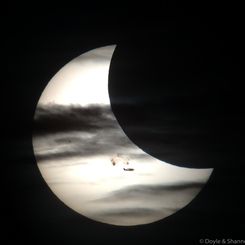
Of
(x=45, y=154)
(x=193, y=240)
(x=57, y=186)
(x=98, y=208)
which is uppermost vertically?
(x=45, y=154)

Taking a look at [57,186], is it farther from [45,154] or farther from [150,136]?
[150,136]

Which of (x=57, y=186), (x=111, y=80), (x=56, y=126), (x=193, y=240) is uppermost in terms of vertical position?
(x=111, y=80)

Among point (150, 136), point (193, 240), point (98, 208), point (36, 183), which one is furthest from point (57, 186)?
point (193, 240)

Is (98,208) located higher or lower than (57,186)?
lower

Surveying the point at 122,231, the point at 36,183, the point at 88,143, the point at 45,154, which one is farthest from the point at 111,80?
the point at 122,231

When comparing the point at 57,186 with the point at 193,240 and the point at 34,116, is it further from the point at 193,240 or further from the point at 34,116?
the point at 193,240

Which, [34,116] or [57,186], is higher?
[34,116]

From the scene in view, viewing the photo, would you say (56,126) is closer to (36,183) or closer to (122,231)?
(36,183)

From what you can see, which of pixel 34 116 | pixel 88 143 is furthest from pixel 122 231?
pixel 34 116
